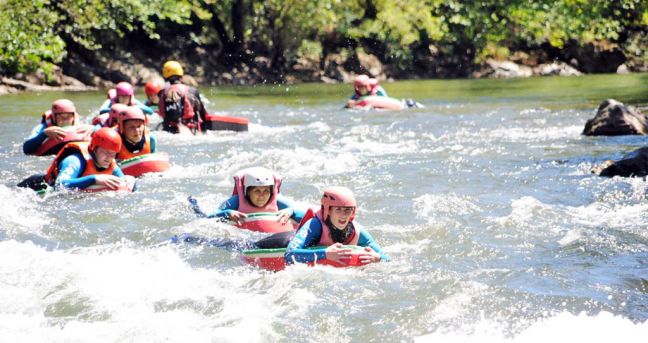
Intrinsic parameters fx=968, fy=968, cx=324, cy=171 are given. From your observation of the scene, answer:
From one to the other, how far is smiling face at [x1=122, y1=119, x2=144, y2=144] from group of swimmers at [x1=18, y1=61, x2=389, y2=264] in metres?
0.01

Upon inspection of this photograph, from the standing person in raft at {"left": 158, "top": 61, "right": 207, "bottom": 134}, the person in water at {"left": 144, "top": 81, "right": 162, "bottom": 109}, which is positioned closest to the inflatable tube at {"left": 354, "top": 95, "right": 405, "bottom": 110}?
the person in water at {"left": 144, "top": 81, "right": 162, "bottom": 109}

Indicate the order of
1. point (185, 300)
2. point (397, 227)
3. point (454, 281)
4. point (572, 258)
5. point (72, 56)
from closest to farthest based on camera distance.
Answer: point (185, 300) → point (454, 281) → point (572, 258) → point (397, 227) → point (72, 56)

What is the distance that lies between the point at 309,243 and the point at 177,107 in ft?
31.4

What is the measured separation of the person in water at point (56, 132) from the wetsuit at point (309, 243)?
6341 millimetres

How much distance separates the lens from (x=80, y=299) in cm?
748

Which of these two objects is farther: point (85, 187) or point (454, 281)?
point (85, 187)

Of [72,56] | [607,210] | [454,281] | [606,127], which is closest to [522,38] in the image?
[72,56]

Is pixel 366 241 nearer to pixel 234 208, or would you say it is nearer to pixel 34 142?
pixel 234 208

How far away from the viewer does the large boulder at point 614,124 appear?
17.3 metres

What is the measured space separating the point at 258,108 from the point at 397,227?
14.9 metres

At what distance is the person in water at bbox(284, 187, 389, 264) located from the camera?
804 cm

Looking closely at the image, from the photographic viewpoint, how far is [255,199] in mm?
9391

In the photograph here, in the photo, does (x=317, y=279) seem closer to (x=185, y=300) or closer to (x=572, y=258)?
(x=185, y=300)

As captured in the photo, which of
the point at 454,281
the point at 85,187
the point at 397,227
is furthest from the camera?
the point at 85,187
